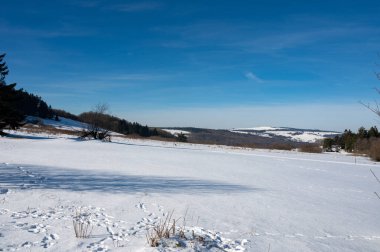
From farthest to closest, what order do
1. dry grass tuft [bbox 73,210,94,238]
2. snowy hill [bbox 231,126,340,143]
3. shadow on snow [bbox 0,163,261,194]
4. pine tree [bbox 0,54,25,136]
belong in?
snowy hill [bbox 231,126,340,143] → pine tree [bbox 0,54,25,136] → shadow on snow [bbox 0,163,261,194] → dry grass tuft [bbox 73,210,94,238]

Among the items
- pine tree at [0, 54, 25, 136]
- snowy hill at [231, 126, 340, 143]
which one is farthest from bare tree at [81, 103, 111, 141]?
snowy hill at [231, 126, 340, 143]

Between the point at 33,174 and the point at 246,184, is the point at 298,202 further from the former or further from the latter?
the point at 33,174

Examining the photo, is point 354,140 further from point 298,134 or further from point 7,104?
point 298,134

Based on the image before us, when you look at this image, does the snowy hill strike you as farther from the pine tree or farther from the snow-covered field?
the snow-covered field

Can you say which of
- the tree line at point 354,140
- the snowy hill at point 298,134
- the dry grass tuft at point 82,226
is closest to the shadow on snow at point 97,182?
the dry grass tuft at point 82,226

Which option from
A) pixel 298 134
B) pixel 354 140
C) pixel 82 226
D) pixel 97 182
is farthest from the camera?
pixel 298 134

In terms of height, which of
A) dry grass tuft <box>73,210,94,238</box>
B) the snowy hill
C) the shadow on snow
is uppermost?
the snowy hill

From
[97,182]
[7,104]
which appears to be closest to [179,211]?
[97,182]

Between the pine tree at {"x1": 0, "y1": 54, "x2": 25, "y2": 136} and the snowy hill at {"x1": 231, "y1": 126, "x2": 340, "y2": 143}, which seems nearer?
the pine tree at {"x1": 0, "y1": 54, "x2": 25, "y2": 136}

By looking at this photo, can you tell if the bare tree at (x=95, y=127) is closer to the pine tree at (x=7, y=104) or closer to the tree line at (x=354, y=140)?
the pine tree at (x=7, y=104)

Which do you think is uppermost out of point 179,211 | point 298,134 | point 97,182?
point 298,134

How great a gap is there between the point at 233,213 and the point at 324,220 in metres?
1.98

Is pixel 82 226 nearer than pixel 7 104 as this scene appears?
Yes

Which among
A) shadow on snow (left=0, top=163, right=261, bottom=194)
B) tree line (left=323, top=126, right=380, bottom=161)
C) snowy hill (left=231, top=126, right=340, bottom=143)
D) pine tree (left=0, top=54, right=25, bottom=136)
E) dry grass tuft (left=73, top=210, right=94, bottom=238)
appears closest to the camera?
dry grass tuft (left=73, top=210, right=94, bottom=238)
